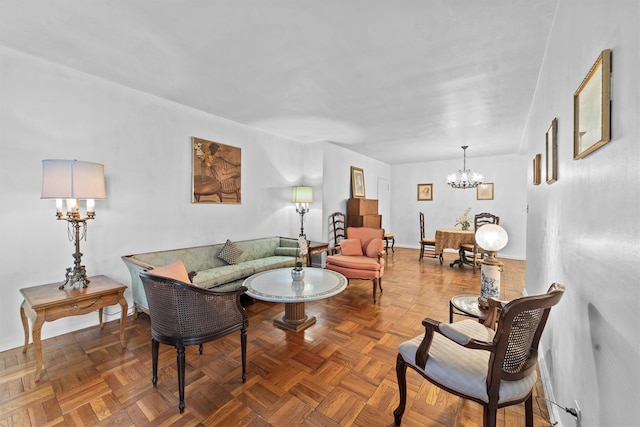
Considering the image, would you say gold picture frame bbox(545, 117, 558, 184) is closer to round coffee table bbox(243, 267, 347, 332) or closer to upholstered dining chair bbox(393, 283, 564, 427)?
upholstered dining chair bbox(393, 283, 564, 427)

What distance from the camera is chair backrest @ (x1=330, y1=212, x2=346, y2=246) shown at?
5.57 meters

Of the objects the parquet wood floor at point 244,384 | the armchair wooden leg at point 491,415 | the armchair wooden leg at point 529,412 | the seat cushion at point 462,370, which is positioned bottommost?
the parquet wood floor at point 244,384

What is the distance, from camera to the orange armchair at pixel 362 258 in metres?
3.54

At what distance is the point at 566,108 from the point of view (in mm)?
1541

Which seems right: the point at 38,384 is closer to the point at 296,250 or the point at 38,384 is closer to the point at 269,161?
the point at 296,250

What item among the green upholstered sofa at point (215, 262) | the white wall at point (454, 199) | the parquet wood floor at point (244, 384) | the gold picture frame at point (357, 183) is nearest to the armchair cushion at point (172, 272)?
the green upholstered sofa at point (215, 262)

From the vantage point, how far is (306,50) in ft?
7.29

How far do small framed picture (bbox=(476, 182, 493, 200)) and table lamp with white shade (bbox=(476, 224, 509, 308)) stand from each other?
18.2ft

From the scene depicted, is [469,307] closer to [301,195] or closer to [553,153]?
[553,153]

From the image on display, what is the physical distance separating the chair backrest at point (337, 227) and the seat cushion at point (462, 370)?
4.01 metres

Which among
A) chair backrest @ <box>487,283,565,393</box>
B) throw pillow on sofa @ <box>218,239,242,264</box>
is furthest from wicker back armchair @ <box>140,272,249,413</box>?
throw pillow on sofa @ <box>218,239,242,264</box>

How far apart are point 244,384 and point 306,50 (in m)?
2.63

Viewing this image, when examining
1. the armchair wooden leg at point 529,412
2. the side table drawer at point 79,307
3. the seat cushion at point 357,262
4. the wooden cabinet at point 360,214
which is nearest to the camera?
the armchair wooden leg at point 529,412

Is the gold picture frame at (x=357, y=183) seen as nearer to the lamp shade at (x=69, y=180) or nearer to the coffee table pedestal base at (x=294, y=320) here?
the coffee table pedestal base at (x=294, y=320)
